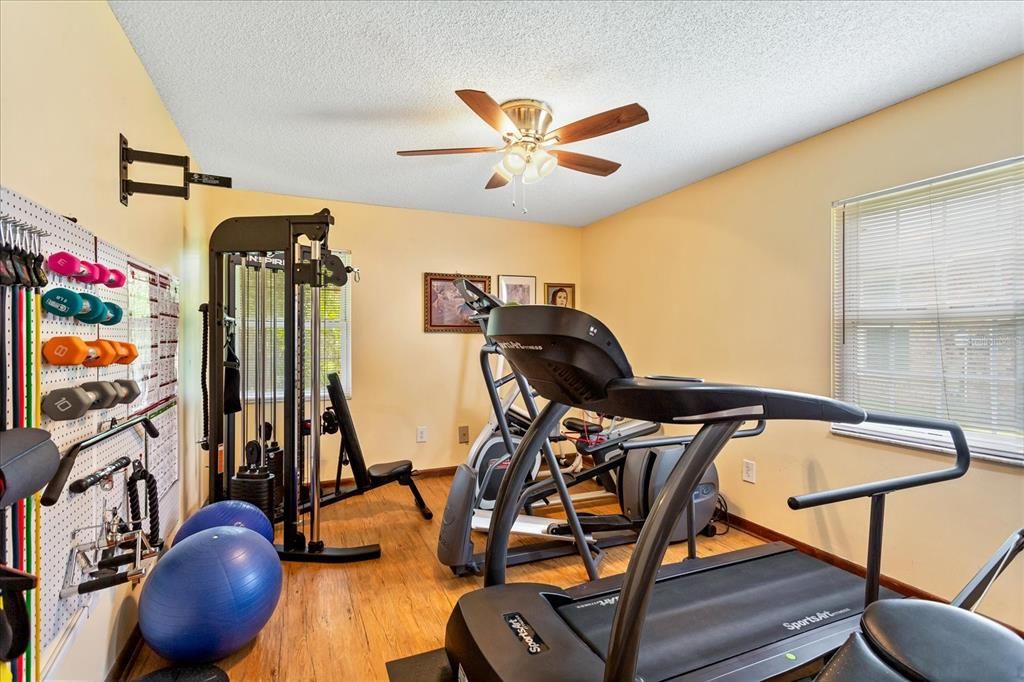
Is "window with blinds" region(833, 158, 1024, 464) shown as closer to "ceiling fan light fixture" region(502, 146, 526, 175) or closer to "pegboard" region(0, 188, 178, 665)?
"ceiling fan light fixture" region(502, 146, 526, 175)

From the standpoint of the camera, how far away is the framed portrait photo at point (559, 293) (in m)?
4.57

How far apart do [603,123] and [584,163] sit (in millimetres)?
462

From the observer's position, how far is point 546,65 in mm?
1889

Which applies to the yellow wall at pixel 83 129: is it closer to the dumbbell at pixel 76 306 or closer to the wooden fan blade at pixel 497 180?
the dumbbell at pixel 76 306

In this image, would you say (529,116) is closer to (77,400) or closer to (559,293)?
(77,400)

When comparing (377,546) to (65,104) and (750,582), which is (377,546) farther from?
(65,104)

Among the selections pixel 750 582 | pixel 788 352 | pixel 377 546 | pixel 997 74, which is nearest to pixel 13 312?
pixel 377 546

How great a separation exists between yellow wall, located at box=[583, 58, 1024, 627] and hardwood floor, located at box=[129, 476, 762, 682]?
1.87ft

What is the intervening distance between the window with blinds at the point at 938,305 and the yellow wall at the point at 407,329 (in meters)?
2.73

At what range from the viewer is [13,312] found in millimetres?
993

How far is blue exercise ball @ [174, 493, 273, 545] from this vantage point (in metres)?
2.05

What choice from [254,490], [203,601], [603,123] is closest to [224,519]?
[254,490]

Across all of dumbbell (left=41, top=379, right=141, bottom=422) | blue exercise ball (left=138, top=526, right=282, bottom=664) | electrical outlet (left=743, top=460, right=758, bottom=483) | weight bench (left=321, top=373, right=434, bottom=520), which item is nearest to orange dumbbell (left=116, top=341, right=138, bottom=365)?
dumbbell (left=41, top=379, right=141, bottom=422)

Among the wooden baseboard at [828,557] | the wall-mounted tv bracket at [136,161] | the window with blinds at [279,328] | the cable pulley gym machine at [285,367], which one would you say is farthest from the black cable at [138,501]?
the wooden baseboard at [828,557]
